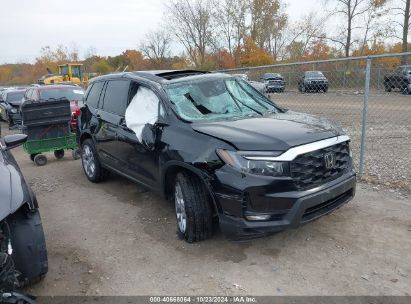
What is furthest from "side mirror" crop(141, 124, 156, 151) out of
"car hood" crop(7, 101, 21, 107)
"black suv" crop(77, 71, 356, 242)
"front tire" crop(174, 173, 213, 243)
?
"car hood" crop(7, 101, 21, 107)

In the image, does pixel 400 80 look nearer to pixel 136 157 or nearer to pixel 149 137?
pixel 149 137

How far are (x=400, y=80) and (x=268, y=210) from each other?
4399mm

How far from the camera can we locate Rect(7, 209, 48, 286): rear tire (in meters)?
3.12

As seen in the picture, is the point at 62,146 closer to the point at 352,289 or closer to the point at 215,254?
the point at 215,254

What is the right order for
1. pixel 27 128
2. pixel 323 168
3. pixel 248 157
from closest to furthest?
pixel 248 157 → pixel 323 168 → pixel 27 128

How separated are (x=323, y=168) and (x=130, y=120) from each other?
8.34 feet

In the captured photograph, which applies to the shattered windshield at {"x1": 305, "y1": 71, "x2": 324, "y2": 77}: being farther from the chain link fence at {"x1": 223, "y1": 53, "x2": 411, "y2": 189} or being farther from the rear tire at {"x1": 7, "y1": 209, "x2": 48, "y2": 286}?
the rear tire at {"x1": 7, "y1": 209, "x2": 48, "y2": 286}

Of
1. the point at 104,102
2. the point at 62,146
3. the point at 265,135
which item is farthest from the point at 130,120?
the point at 62,146

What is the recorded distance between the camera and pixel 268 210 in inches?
137

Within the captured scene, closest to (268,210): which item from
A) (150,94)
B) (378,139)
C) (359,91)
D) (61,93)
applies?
(150,94)

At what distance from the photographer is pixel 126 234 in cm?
456

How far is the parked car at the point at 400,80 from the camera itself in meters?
6.09

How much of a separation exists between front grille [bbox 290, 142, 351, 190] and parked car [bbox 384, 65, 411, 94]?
9.04 feet

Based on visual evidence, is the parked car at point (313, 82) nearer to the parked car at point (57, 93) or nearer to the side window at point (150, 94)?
the side window at point (150, 94)
